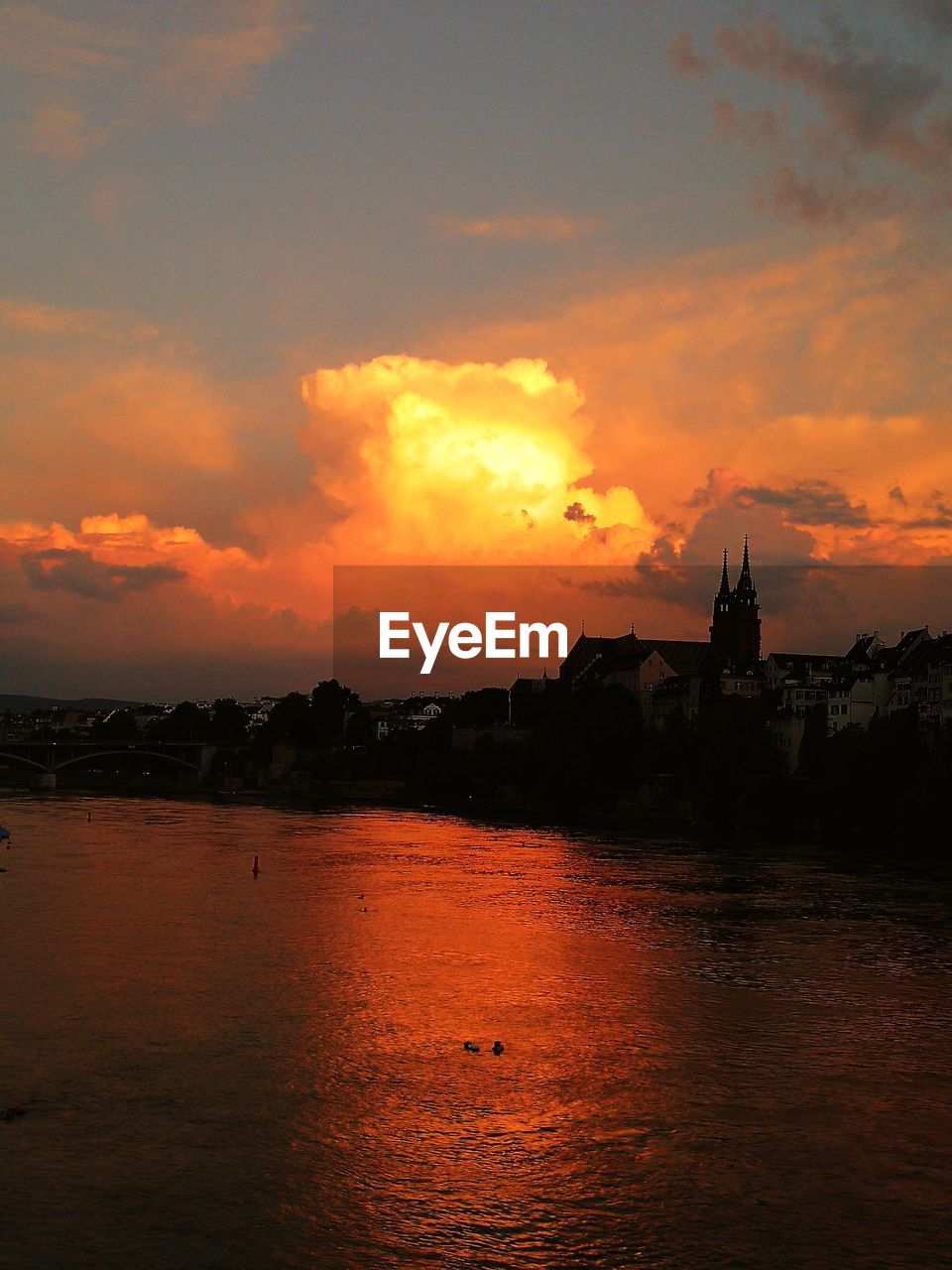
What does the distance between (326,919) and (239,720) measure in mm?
122484

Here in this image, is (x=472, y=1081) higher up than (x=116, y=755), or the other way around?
(x=116, y=755)

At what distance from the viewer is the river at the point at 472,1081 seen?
43.0 feet

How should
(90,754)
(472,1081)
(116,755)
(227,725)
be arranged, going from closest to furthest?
(472,1081) < (90,754) < (116,755) < (227,725)

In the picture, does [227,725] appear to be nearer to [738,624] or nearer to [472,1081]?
[738,624]

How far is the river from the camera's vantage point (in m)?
13.1

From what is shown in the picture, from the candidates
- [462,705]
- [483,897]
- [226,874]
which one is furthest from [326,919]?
[462,705]

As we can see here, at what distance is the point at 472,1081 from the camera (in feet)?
59.5

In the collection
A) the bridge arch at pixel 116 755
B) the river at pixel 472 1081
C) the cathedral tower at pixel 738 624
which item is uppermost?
the cathedral tower at pixel 738 624

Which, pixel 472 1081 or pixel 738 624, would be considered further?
pixel 738 624

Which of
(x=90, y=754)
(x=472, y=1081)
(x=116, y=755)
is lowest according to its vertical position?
(x=472, y=1081)

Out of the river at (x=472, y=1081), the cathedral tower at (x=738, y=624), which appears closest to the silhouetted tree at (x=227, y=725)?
the cathedral tower at (x=738, y=624)

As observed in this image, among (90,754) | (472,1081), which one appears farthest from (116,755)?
(472,1081)

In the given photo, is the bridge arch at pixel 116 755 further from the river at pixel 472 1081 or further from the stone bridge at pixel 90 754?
the river at pixel 472 1081

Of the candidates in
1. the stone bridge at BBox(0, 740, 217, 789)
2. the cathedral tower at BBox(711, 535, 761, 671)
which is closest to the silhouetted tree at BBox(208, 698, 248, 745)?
the stone bridge at BBox(0, 740, 217, 789)
